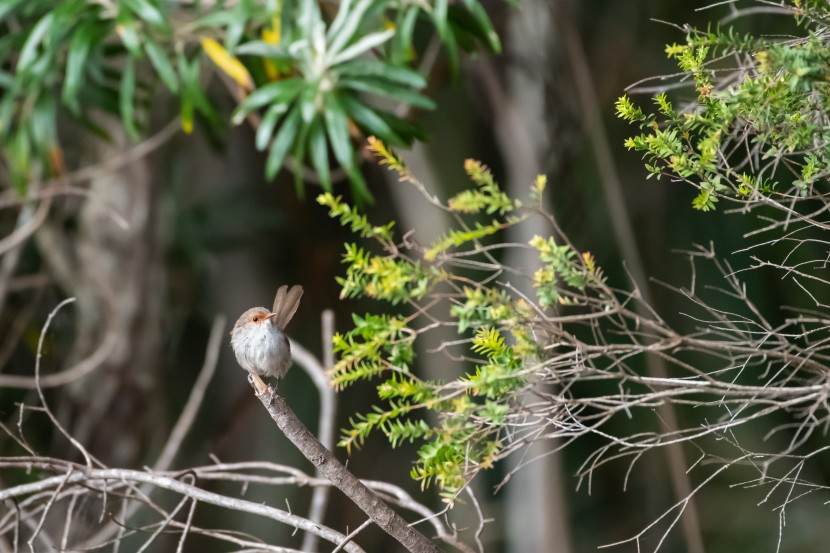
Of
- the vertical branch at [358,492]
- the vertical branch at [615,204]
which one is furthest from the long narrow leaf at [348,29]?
the vertical branch at [615,204]

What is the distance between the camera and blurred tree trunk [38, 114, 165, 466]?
2707 millimetres

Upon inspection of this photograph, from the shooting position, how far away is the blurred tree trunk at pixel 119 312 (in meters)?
2.71

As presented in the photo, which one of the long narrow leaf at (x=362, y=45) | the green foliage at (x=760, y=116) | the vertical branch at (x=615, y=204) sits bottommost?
the vertical branch at (x=615, y=204)

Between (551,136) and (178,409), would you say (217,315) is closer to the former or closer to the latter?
(178,409)

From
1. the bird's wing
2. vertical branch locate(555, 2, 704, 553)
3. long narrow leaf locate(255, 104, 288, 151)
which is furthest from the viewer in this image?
vertical branch locate(555, 2, 704, 553)

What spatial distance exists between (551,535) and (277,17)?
186 cm

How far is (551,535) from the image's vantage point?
9.38ft

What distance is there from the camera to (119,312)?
8.86 feet

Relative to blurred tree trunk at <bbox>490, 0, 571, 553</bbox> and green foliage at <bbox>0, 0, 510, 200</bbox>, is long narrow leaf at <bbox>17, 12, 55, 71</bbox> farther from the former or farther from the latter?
blurred tree trunk at <bbox>490, 0, 571, 553</bbox>

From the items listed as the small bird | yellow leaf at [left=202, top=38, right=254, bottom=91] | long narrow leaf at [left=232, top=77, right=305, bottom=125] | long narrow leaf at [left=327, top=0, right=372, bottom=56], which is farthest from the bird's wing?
yellow leaf at [left=202, top=38, right=254, bottom=91]

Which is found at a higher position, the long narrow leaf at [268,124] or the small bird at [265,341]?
the long narrow leaf at [268,124]

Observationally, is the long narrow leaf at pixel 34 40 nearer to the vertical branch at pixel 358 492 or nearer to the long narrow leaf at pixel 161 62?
the long narrow leaf at pixel 161 62

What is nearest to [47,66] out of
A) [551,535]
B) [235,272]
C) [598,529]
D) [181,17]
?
[181,17]

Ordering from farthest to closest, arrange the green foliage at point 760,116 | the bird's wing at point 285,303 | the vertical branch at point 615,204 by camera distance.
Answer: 1. the vertical branch at point 615,204
2. the bird's wing at point 285,303
3. the green foliage at point 760,116
